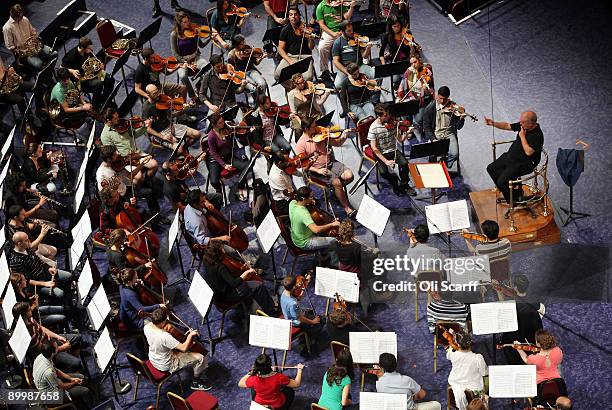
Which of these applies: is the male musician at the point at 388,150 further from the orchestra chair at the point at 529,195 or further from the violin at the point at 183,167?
the violin at the point at 183,167

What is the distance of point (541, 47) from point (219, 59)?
219 inches

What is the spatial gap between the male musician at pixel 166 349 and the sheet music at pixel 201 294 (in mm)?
293

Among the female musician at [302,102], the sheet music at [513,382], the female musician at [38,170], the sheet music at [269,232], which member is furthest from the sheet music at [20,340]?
the female musician at [302,102]

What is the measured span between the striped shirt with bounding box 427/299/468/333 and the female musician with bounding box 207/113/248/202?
3.97 meters

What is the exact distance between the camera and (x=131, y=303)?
40.7ft

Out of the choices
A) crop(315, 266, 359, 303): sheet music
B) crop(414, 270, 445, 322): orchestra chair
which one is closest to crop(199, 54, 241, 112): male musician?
crop(315, 266, 359, 303): sheet music

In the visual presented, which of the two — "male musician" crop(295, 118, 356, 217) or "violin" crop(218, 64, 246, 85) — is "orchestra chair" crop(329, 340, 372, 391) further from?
"violin" crop(218, 64, 246, 85)

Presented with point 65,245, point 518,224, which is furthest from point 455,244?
point 65,245

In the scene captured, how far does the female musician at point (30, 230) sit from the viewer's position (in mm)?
13477

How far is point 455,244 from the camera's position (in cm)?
1425

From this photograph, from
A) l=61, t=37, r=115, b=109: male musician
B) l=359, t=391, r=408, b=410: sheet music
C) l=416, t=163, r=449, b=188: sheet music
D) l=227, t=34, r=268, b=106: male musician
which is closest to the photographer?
l=359, t=391, r=408, b=410: sheet music

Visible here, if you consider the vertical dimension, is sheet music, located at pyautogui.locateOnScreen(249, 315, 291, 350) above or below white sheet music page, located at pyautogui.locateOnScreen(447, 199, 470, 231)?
above

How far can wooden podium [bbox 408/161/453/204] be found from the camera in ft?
46.8

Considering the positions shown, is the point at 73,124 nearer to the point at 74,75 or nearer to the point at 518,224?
the point at 74,75
